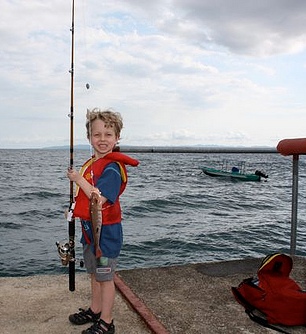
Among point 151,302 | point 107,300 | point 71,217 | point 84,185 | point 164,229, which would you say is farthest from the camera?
point 164,229

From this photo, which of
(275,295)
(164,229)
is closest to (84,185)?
(275,295)

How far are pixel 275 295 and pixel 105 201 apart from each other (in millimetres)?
1432

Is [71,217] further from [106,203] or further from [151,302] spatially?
[151,302]

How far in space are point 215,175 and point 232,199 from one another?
63.7ft

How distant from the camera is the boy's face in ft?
9.43

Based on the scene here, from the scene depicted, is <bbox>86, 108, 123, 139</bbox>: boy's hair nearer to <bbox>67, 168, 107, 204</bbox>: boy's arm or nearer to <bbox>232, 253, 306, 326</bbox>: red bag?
<bbox>67, 168, 107, 204</bbox>: boy's arm

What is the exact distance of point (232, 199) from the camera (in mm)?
27578

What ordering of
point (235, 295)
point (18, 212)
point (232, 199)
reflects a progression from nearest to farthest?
point (235, 295) < point (18, 212) < point (232, 199)

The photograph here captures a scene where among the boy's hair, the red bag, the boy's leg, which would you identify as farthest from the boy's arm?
the red bag

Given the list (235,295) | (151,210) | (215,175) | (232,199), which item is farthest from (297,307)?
(215,175)

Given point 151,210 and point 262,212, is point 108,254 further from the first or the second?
Result: point 262,212

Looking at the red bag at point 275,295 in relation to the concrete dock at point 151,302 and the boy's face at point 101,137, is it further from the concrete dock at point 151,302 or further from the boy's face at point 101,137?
the boy's face at point 101,137

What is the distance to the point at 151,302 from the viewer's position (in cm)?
334

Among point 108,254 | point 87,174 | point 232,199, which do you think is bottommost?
point 232,199
